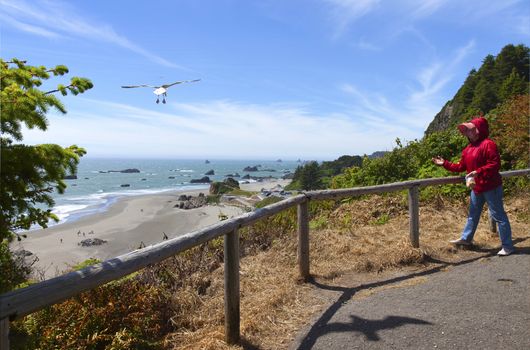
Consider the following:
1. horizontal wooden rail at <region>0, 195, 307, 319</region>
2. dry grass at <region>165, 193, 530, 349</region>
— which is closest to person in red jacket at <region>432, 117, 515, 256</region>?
dry grass at <region>165, 193, 530, 349</region>

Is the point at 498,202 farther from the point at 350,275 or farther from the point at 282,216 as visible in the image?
the point at 282,216

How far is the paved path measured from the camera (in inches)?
150

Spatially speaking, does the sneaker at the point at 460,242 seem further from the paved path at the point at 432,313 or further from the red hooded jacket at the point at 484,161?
the paved path at the point at 432,313

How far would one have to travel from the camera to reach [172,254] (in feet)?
11.1

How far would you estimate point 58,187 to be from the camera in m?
3.77

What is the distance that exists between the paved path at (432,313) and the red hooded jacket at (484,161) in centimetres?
121

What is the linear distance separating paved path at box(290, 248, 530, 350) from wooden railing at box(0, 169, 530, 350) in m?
0.69

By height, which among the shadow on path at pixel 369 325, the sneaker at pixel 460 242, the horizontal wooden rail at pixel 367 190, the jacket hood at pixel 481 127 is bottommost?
the shadow on path at pixel 369 325

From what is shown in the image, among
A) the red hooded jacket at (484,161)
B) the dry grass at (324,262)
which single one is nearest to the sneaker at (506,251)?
the dry grass at (324,262)

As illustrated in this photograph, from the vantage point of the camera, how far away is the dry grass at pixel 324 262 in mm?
4375

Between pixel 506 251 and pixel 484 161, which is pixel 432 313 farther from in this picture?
pixel 484 161

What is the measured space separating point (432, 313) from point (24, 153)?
13.1 ft

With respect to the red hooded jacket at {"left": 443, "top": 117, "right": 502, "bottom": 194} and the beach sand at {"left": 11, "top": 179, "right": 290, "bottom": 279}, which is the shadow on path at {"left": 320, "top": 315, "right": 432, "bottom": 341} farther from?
the beach sand at {"left": 11, "top": 179, "right": 290, "bottom": 279}

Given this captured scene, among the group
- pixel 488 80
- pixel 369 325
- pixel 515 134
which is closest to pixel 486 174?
pixel 369 325
